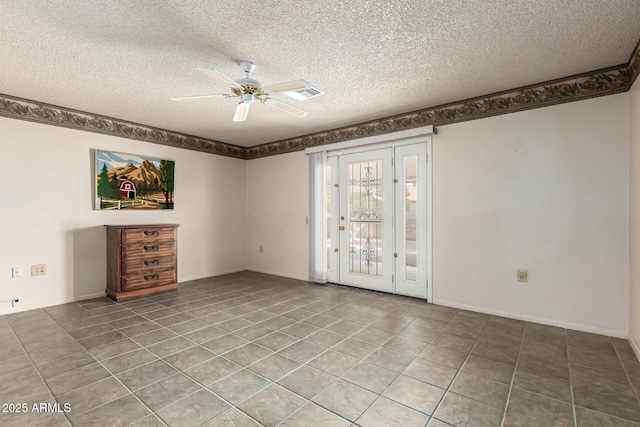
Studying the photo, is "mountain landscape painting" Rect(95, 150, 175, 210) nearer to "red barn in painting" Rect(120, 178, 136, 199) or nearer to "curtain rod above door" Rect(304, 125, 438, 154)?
"red barn in painting" Rect(120, 178, 136, 199)

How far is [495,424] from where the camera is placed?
1619 millimetres

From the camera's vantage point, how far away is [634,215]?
2529 millimetres

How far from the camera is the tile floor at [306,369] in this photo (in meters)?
1.70

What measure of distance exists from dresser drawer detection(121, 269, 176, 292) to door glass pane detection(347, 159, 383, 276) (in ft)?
8.72

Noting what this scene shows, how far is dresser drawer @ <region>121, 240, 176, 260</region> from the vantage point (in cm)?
392

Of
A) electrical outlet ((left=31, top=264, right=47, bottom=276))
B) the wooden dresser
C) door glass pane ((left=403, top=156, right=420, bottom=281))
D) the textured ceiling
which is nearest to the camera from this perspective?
the textured ceiling

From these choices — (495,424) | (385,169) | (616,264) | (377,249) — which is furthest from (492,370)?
(385,169)

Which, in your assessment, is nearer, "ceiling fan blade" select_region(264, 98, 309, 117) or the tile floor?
the tile floor

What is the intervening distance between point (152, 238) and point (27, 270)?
1.31 meters

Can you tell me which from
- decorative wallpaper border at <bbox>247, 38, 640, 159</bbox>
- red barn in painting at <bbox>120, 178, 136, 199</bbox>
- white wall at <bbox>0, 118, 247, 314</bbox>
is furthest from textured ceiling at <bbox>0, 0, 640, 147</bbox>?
red barn in painting at <bbox>120, 178, 136, 199</bbox>

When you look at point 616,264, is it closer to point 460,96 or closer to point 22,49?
point 460,96

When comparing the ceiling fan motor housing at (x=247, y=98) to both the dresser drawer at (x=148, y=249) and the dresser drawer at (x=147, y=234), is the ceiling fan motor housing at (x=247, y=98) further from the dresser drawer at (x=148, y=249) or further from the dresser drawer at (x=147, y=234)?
the dresser drawer at (x=148, y=249)

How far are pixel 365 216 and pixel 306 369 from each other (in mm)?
2650

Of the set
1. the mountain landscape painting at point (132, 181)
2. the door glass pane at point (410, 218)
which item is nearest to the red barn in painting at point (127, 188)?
the mountain landscape painting at point (132, 181)
